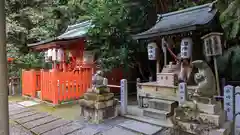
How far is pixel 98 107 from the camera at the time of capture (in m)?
5.29

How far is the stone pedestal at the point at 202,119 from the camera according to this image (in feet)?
11.0

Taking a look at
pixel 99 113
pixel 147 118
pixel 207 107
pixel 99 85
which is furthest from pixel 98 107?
pixel 207 107

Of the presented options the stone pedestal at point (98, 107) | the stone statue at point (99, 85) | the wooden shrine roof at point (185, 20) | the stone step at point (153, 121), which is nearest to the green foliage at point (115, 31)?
the wooden shrine roof at point (185, 20)

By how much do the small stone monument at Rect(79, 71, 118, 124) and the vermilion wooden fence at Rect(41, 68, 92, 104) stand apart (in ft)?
6.13

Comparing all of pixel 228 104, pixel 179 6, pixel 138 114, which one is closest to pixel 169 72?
pixel 138 114

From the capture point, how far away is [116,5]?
844 cm

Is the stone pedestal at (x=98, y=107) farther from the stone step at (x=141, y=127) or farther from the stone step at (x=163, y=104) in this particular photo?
the stone step at (x=163, y=104)

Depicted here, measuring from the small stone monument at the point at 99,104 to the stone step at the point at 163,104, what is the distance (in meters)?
1.18

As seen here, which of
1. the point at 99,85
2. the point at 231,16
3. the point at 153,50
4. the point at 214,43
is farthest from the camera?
the point at 153,50

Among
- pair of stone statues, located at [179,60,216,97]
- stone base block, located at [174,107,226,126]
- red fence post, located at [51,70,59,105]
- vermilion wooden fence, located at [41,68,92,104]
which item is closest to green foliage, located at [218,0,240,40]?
pair of stone statues, located at [179,60,216,97]

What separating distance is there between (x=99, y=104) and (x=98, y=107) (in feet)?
0.27

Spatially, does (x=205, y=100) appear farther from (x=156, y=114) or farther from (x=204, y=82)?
(x=156, y=114)

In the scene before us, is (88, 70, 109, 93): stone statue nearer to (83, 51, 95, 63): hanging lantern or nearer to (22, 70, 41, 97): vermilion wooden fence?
(83, 51, 95, 63): hanging lantern

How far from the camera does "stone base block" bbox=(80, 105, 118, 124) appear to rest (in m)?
5.41
